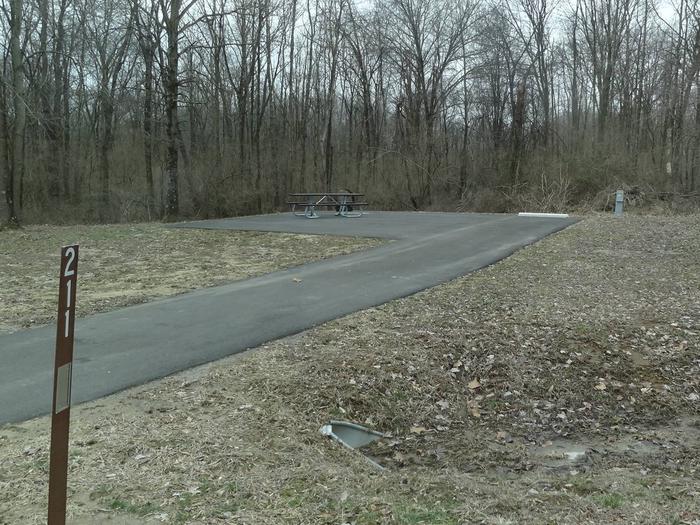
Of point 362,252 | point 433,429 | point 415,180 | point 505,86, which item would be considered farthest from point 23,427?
point 505,86

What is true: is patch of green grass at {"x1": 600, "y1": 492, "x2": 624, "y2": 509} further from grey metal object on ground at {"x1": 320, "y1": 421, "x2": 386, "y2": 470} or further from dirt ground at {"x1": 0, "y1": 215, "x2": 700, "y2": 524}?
grey metal object on ground at {"x1": 320, "y1": 421, "x2": 386, "y2": 470}

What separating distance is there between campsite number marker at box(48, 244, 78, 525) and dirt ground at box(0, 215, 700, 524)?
808 mm

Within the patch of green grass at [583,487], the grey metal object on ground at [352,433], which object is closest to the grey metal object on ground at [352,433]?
the grey metal object on ground at [352,433]

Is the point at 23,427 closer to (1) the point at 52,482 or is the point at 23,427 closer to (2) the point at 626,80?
(1) the point at 52,482

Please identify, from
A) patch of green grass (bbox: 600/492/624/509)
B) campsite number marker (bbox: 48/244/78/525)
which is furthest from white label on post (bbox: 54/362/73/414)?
patch of green grass (bbox: 600/492/624/509)

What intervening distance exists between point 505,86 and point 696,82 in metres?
8.83

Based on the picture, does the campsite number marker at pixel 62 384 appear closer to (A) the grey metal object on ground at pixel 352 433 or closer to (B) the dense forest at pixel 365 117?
(A) the grey metal object on ground at pixel 352 433

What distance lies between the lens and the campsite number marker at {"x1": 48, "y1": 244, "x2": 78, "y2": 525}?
234 centimetres

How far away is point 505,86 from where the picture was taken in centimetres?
3194

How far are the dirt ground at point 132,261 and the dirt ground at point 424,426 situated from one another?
3108 mm

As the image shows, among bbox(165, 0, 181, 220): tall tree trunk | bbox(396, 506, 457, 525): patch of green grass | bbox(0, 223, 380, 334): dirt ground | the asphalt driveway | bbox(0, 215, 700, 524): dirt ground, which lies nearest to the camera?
bbox(396, 506, 457, 525): patch of green grass

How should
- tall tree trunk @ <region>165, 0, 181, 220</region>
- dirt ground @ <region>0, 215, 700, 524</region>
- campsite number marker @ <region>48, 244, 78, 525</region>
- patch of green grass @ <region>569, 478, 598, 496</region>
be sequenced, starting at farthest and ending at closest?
tall tree trunk @ <region>165, 0, 181, 220</region>
patch of green grass @ <region>569, 478, 598, 496</region>
dirt ground @ <region>0, 215, 700, 524</region>
campsite number marker @ <region>48, 244, 78, 525</region>

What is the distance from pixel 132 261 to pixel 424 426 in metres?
7.97

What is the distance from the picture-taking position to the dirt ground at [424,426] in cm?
335
